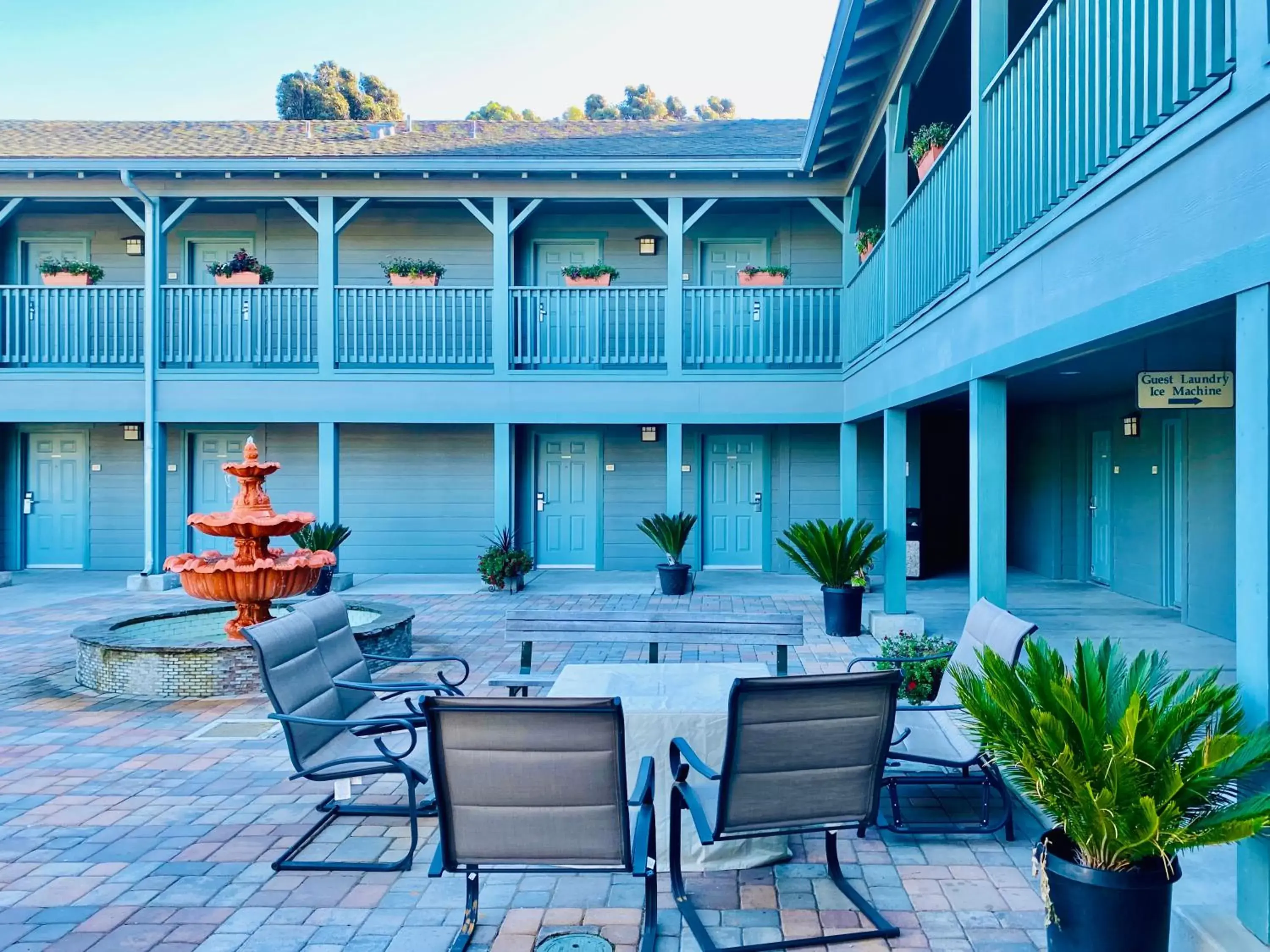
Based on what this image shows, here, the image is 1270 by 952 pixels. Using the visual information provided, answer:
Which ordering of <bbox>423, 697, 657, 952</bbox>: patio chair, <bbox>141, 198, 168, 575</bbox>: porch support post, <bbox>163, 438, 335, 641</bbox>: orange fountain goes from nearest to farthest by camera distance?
<bbox>423, 697, 657, 952</bbox>: patio chair → <bbox>163, 438, 335, 641</bbox>: orange fountain → <bbox>141, 198, 168, 575</bbox>: porch support post

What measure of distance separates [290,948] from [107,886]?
982 mm

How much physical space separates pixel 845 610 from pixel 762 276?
5454 millimetres

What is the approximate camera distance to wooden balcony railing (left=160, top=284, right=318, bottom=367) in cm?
1170

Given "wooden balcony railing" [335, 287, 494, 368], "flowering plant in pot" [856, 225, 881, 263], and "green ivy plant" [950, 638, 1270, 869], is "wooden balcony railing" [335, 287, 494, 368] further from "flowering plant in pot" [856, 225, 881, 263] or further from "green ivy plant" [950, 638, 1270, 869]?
"green ivy plant" [950, 638, 1270, 869]

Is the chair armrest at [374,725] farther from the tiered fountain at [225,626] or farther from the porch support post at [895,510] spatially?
the porch support post at [895,510]

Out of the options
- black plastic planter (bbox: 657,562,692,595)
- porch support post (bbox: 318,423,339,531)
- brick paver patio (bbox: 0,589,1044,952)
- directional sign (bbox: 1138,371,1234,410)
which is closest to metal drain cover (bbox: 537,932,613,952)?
brick paver patio (bbox: 0,589,1044,952)

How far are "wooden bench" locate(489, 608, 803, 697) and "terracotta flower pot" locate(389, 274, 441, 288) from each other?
7.51 metres

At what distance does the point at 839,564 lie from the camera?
8.25 meters

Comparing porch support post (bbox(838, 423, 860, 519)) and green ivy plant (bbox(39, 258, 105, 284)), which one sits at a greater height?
green ivy plant (bbox(39, 258, 105, 284))

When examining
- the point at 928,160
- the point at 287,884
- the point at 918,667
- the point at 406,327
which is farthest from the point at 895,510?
the point at 406,327

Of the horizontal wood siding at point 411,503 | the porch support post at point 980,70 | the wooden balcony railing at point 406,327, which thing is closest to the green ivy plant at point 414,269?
the wooden balcony railing at point 406,327

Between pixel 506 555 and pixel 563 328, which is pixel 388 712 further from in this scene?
pixel 563 328

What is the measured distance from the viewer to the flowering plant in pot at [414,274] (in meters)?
11.8

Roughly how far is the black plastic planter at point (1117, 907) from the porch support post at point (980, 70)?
12.8 ft
